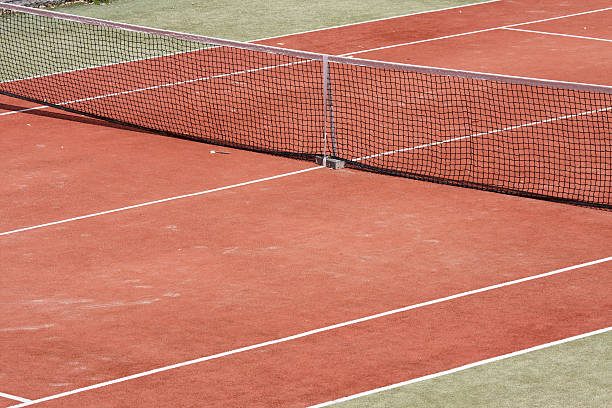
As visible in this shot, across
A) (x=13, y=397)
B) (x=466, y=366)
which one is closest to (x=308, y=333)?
(x=466, y=366)

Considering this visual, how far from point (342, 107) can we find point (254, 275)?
6.56 meters

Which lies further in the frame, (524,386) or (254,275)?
(254,275)

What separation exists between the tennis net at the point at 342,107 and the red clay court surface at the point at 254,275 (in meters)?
0.72

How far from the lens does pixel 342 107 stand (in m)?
17.7

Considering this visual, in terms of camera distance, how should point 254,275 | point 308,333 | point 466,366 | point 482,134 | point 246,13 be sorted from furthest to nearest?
point 246,13
point 482,134
point 254,275
point 308,333
point 466,366

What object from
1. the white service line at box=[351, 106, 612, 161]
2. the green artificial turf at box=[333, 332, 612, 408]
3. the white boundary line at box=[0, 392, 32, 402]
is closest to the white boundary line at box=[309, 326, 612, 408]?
the green artificial turf at box=[333, 332, 612, 408]

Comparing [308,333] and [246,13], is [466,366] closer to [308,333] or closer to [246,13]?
[308,333]

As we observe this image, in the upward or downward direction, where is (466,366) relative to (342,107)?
upward

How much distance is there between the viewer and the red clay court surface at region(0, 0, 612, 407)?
951 cm

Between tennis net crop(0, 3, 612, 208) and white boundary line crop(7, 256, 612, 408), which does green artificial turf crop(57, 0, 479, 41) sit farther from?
white boundary line crop(7, 256, 612, 408)

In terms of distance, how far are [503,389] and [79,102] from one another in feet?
37.6

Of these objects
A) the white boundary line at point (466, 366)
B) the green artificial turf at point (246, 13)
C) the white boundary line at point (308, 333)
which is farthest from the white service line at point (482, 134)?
the green artificial turf at point (246, 13)

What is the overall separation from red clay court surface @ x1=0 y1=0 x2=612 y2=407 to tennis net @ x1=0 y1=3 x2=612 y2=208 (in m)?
0.72

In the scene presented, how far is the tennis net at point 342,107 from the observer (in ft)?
48.2
